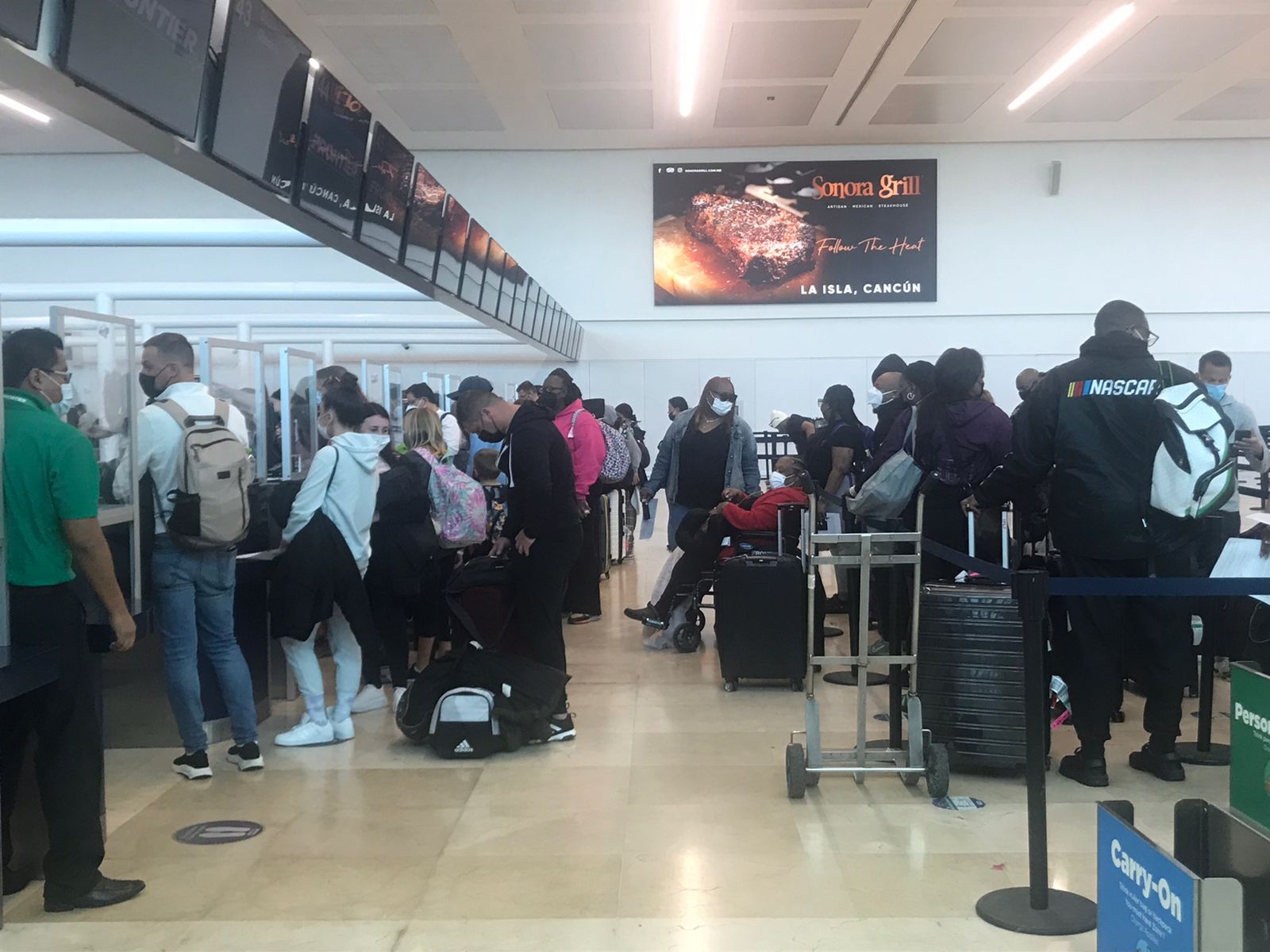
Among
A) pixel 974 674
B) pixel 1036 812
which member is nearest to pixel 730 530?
pixel 974 674

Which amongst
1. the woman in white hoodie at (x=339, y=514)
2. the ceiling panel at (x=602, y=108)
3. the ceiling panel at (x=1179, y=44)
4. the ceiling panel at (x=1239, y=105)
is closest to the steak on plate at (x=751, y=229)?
the ceiling panel at (x=602, y=108)

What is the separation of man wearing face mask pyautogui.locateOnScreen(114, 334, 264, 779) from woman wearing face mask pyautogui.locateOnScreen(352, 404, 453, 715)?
0.84 m

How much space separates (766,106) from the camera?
13.6 meters

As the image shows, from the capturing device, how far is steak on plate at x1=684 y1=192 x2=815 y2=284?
15328 mm

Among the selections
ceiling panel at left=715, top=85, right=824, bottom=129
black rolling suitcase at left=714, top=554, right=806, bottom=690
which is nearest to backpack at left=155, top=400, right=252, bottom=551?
black rolling suitcase at left=714, top=554, right=806, bottom=690

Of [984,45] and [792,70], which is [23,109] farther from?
[984,45]

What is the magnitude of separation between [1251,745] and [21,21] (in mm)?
3277

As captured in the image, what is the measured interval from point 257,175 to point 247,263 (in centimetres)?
1272

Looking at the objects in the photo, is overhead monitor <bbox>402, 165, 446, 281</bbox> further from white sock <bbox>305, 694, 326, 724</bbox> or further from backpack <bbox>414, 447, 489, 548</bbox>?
white sock <bbox>305, 694, 326, 724</bbox>

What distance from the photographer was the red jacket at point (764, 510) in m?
6.09

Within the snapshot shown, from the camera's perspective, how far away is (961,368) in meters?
4.73

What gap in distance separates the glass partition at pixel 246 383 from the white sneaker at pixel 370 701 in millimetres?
1258

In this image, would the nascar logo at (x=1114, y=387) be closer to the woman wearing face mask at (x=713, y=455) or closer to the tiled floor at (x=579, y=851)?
the tiled floor at (x=579, y=851)

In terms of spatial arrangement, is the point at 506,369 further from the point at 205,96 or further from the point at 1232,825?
the point at 1232,825
